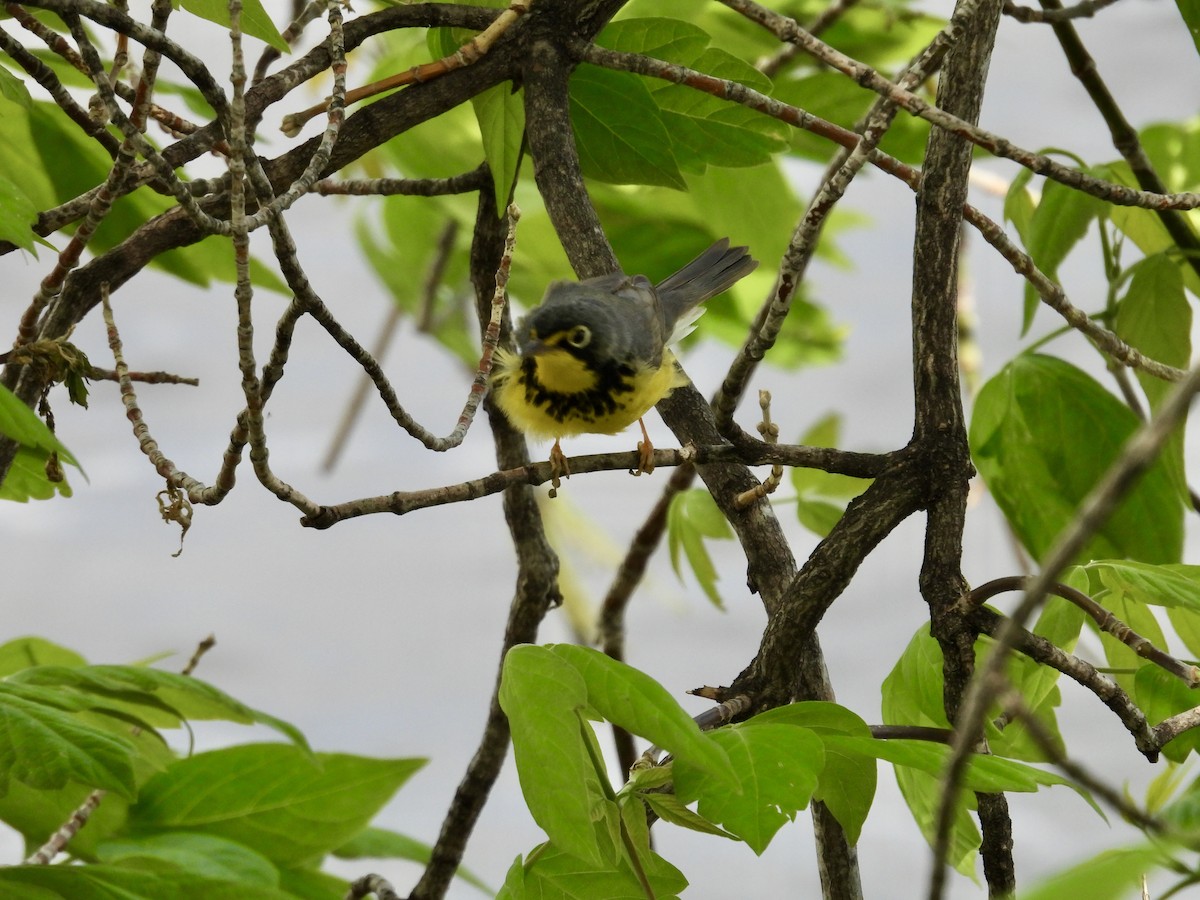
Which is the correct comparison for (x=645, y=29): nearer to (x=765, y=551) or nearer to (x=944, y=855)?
(x=765, y=551)

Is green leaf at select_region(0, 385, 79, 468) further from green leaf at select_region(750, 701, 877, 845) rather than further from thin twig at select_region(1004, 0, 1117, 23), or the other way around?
thin twig at select_region(1004, 0, 1117, 23)

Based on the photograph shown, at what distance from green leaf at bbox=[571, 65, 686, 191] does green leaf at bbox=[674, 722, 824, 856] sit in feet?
1.11

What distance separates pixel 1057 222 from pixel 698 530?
30 cm

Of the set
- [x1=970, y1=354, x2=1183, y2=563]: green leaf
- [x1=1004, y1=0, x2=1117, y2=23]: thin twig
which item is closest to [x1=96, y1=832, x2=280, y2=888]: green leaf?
[x1=970, y1=354, x2=1183, y2=563]: green leaf

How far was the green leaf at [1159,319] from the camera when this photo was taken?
645mm

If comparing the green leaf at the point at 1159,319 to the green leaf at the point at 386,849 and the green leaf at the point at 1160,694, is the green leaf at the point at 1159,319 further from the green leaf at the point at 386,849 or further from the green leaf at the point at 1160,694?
the green leaf at the point at 386,849

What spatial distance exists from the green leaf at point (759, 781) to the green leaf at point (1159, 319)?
14.9 inches

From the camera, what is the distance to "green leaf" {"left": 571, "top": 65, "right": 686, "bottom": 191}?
1.96 ft

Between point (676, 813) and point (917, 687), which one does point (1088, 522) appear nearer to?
point (676, 813)

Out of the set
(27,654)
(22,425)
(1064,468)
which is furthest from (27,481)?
(1064,468)

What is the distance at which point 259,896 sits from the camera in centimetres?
50

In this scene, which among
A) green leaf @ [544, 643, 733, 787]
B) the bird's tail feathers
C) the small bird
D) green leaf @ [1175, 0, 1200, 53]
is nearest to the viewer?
green leaf @ [544, 643, 733, 787]

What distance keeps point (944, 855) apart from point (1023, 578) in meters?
0.23

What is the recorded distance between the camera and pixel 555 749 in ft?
1.18
